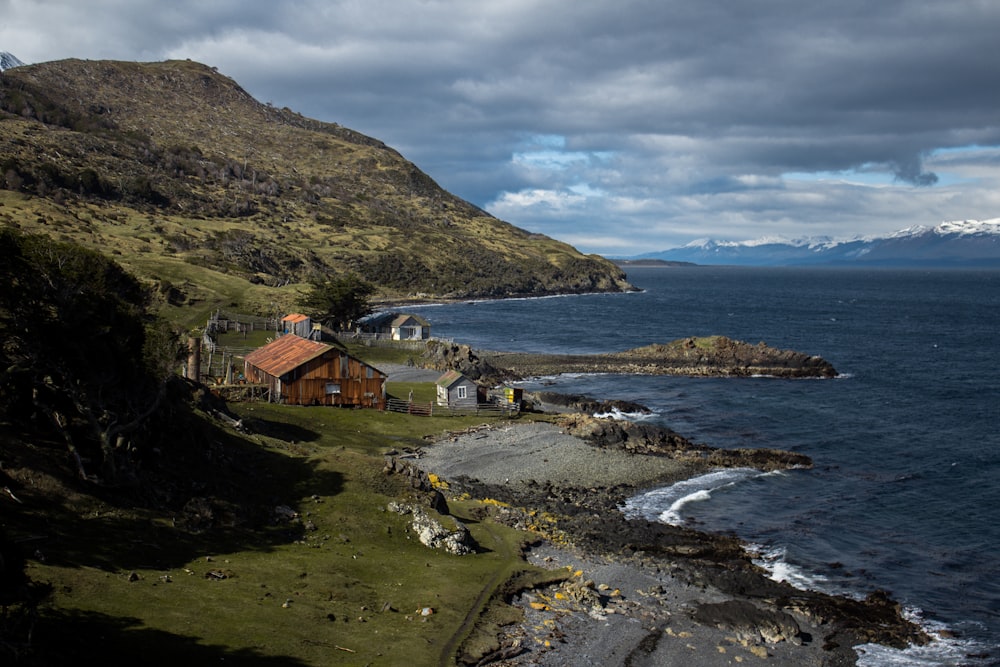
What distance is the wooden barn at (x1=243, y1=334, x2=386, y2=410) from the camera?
58.6 meters

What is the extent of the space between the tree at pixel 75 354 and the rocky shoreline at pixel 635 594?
524 inches

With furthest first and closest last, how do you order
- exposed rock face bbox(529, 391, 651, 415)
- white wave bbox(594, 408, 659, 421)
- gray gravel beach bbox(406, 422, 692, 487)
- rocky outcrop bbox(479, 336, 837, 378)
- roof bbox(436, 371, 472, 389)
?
rocky outcrop bbox(479, 336, 837, 378) < exposed rock face bbox(529, 391, 651, 415) < white wave bbox(594, 408, 659, 421) < roof bbox(436, 371, 472, 389) < gray gravel beach bbox(406, 422, 692, 487)

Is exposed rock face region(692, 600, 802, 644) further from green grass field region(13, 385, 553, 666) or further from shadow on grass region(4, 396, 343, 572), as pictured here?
shadow on grass region(4, 396, 343, 572)

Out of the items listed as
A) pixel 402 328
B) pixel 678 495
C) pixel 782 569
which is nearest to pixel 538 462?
pixel 678 495

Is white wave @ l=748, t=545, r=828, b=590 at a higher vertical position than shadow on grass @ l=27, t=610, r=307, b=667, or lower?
lower

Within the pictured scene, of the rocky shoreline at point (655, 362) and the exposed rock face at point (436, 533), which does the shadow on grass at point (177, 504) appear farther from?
the rocky shoreline at point (655, 362)

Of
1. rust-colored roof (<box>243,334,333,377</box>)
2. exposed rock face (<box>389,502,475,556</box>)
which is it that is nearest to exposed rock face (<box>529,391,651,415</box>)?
rust-colored roof (<box>243,334,333,377</box>)

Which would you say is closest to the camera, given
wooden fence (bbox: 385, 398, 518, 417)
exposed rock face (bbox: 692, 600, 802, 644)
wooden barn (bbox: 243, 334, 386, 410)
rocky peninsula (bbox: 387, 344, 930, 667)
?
rocky peninsula (bbox: 387, 344, 930, 667)

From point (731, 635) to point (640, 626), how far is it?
3607mm

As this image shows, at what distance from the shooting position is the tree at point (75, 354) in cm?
2575

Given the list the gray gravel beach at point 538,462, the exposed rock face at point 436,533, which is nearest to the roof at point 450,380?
the gray gravel beach at point 538,462

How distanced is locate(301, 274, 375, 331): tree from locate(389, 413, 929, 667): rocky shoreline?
2306 inches

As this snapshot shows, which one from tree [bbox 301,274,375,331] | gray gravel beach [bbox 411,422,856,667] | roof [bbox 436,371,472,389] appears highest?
tree [bbox 301,274,375,331]

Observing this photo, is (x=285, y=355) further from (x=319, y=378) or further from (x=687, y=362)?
(x=687, y=362)
